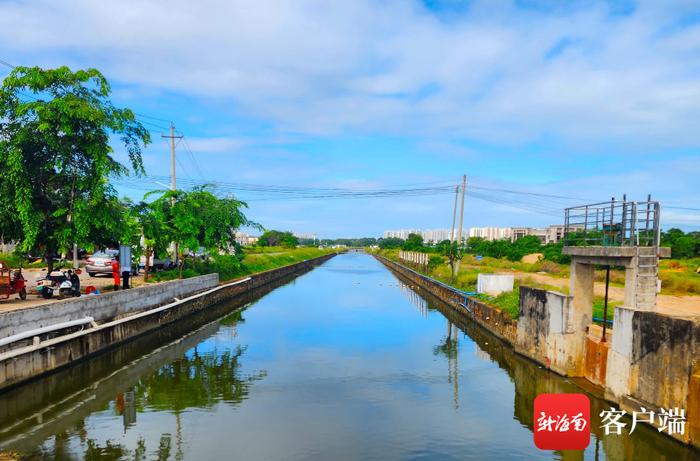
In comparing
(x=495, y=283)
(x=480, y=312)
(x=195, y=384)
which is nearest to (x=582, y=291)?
(x=480, y=312)

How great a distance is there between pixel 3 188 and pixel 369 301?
2331 cm

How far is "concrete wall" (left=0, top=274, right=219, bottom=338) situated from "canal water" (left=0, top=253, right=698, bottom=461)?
4.65 ft

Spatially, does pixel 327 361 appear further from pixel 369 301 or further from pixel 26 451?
pixel 369 301

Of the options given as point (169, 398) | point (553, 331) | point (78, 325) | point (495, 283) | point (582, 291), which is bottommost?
point (169, 398)

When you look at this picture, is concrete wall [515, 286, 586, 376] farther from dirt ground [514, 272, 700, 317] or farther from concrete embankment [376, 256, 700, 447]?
dirt ground [514, 272, 700, 317]

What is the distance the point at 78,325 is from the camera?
1512cm

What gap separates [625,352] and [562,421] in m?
2.22

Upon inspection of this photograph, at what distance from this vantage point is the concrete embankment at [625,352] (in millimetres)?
9164

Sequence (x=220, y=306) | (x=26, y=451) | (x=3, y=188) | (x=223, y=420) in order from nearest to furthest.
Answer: (x=26, y=451) → (x=223, y=420) → (x=3, y=188) → (x=220, y=306)

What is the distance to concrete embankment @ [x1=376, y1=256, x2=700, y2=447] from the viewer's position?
9.16 m

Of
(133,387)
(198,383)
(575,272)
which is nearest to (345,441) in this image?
(198,383)

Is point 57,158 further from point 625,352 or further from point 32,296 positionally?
point 625,352

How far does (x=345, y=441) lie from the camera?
10.1m

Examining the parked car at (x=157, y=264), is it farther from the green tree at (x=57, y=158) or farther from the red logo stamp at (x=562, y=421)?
the red logo stamp at (x=562, y=421)
